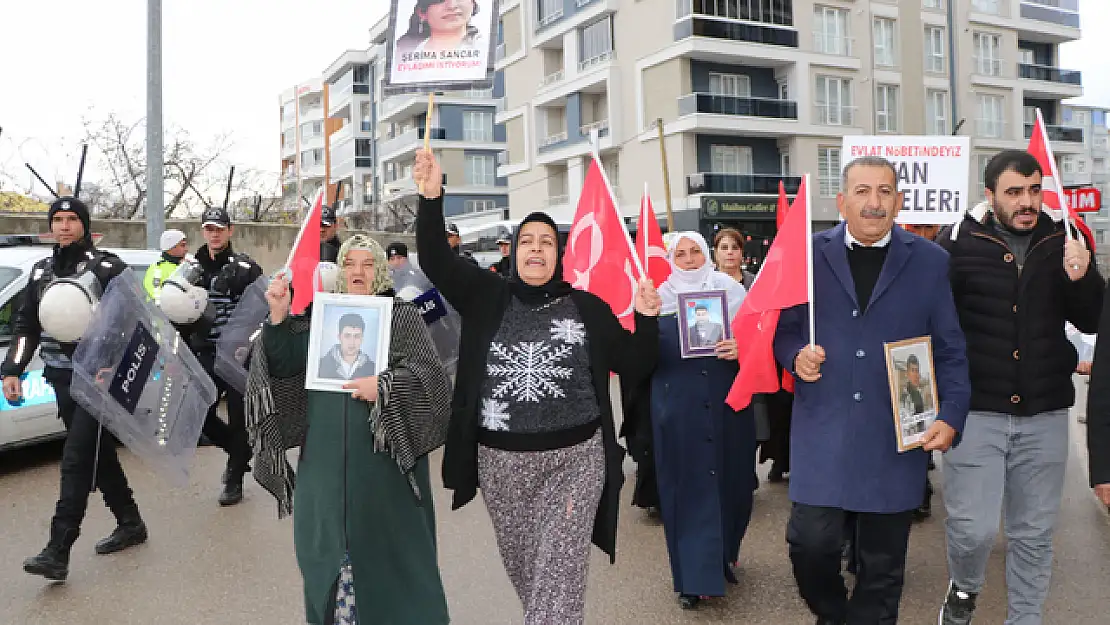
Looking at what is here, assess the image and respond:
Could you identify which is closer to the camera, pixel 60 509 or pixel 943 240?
pixel 943 240

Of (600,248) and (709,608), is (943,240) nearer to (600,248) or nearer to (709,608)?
(600,248)

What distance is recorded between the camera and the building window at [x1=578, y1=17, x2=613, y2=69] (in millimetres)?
40250

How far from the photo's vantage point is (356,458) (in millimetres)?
4047

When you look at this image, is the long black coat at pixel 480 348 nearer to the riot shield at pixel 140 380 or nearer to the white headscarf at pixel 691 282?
the white headscarf at pixel 691 282

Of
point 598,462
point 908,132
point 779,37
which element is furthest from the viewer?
point 908,132

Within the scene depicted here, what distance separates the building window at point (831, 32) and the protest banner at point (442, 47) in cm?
3664

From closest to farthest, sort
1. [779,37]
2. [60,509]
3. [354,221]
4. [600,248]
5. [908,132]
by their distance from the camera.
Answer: [600,248], [60,509], [779,37], [908,132], [354,221]

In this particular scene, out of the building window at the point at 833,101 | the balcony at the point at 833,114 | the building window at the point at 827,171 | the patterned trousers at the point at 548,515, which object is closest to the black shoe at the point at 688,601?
the patterned trousers at the point at 548,515

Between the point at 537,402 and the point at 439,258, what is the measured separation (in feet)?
2.39

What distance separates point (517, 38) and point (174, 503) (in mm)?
41442

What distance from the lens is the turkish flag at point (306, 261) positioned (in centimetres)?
424

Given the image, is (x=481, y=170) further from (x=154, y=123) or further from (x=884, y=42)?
(x=154, y=123)

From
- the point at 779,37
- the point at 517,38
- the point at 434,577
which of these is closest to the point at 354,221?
the point at 517,38

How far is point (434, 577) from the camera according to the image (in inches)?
168
